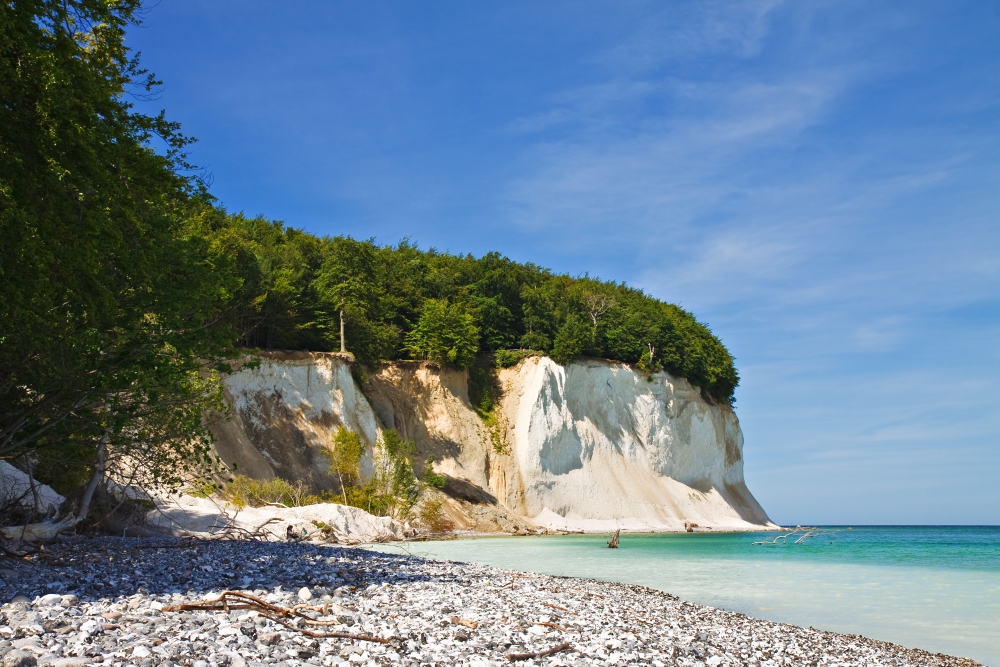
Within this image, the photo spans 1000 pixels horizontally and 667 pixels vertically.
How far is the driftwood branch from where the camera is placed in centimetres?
671

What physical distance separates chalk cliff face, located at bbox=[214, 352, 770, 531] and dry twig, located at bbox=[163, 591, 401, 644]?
24.8 m

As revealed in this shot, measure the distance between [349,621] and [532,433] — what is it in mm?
40162

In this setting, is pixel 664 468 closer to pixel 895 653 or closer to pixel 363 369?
pixel 363 369

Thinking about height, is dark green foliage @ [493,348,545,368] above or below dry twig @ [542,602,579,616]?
above

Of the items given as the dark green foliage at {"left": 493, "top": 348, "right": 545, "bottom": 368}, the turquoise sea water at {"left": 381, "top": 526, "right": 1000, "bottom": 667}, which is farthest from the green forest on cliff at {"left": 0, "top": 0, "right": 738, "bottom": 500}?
the dark green foliage at {"left": 493, "top": 348, "right": 545, "bottom": 368}

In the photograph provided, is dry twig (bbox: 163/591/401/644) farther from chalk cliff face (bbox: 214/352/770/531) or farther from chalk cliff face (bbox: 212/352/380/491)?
chalk cliff face (bbox: 212/352/380/491)

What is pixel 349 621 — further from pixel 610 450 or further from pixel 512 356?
pixel 610 450

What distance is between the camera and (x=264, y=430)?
34.5 meters

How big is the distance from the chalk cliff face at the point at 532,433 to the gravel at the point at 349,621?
72.3ft

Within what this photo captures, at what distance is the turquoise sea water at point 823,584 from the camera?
12.1m

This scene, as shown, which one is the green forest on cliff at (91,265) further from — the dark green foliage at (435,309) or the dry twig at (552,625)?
the dark green foliage at (435,309)

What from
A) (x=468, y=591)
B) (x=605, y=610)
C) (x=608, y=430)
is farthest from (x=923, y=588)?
(x=608, y=430)

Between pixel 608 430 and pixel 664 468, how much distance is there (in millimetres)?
5996

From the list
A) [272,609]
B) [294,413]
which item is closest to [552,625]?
[272,609]
